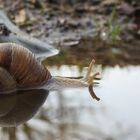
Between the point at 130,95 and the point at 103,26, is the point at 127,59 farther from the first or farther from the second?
the point at 103,26

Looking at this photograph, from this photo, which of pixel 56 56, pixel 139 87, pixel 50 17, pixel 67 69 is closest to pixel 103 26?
pixel 50 17

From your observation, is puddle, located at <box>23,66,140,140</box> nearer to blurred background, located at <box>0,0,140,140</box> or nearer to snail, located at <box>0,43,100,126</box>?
blurred background, located at <box>0,0,140,140</box>

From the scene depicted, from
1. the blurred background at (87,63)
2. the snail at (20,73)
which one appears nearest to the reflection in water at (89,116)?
the blurred background at (87,63)

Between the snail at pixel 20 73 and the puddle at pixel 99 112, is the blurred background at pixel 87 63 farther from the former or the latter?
the snail at pixel 20 73

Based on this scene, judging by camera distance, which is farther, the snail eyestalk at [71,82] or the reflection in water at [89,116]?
the snail eyestalk at [71,82]

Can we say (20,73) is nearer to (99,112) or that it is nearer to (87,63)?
(99,112)

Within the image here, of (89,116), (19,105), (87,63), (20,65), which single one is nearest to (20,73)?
(20,65)

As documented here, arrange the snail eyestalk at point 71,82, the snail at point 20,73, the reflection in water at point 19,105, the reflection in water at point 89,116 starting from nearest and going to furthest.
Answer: the reflection in water at point 89,116 < the reflection in water at point 19,105 < the snail at point 20,73 < the snail eyestalk at point 71,82

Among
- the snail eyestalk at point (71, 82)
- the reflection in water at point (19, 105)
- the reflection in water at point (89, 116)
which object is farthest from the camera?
the snail eyestalk at point (71, 82)

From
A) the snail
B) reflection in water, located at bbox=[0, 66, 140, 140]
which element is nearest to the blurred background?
reflection in water, located at bbox=[0, 66, 140, 140]
